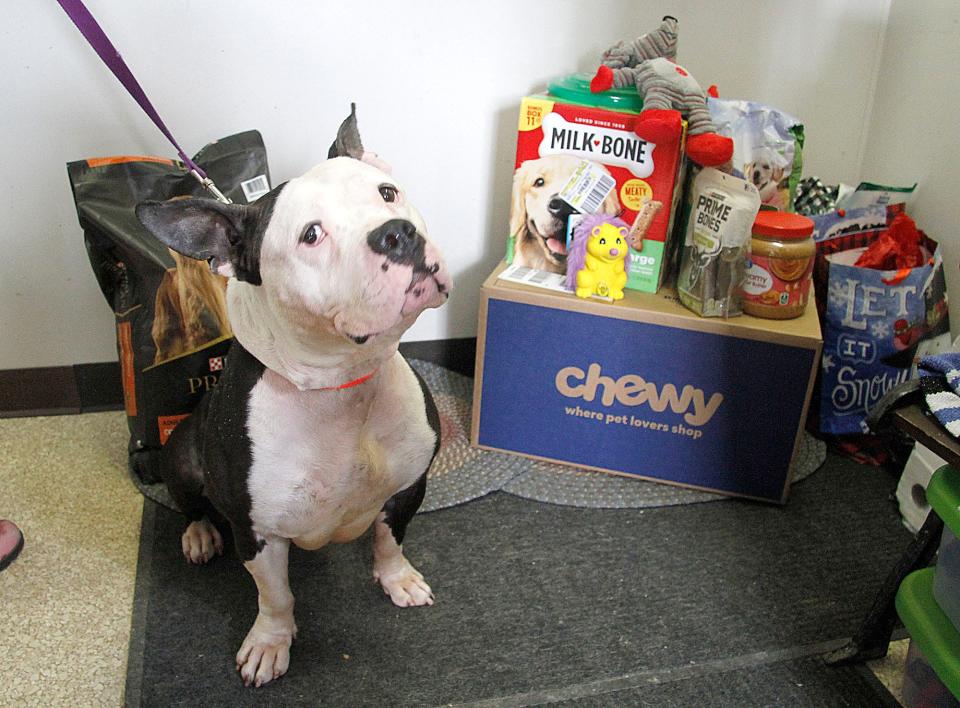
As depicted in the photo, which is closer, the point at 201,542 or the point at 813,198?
the point at 201,542

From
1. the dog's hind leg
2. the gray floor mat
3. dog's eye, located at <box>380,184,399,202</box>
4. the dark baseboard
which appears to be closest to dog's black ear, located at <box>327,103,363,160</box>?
dog's eye, located at <box>380,184,399,202</box>

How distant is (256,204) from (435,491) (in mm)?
742

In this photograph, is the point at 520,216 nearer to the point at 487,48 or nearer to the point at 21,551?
the point at 487,48

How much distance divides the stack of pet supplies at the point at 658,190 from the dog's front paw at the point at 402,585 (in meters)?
0.55

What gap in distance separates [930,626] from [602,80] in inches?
37.0

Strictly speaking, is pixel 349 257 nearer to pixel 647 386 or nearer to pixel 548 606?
pixel 548 606

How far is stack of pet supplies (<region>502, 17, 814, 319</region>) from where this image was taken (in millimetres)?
1315

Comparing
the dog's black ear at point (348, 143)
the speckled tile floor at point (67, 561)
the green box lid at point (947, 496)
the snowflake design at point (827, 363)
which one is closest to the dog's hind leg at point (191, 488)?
the speckled tile floor at point (67, 561)

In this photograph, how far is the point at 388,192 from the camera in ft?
2.68

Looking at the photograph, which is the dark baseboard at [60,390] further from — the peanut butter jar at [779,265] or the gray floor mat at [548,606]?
the peanut butter jar at [779,265]

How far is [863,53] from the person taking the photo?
1648 mm

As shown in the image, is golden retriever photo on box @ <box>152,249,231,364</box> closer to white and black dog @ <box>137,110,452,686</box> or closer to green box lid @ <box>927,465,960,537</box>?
white and black dog @ <box>137,110,452,686</box>

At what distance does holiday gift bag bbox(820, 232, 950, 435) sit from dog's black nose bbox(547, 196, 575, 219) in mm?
500

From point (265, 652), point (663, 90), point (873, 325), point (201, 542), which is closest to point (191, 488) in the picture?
point (201, 542)
